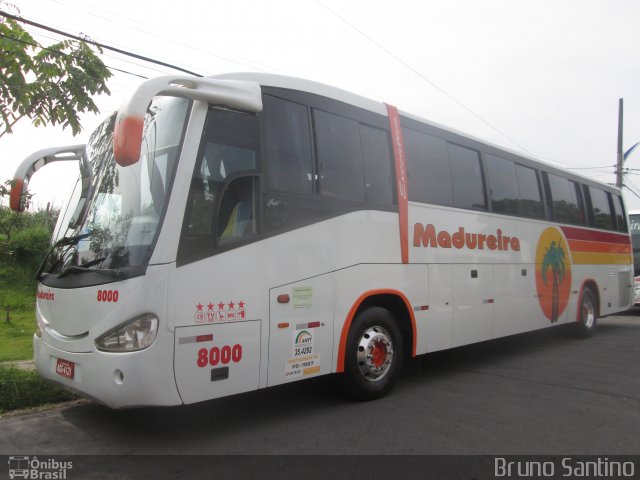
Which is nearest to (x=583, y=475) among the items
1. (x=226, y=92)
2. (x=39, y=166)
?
(x=226, y=92)

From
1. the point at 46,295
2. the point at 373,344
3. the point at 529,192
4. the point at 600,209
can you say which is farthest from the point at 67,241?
the point at 600,209

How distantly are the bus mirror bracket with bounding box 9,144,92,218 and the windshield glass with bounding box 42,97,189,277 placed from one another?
302 millimetres

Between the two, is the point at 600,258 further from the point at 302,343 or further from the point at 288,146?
the point at 288,146

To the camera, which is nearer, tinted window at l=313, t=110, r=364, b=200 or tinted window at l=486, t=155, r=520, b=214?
tinted window at l=313, t=110, r=364, b=200

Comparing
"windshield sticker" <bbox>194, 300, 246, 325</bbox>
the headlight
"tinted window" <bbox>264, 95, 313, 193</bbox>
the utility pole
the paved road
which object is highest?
the utility pole

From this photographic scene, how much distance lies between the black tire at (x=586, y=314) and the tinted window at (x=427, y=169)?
5465 millimetres

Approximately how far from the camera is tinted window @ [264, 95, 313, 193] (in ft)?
16.4

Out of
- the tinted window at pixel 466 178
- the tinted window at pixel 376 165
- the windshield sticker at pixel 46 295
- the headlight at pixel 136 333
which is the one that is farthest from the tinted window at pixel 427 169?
the windshield sticker at pixel 46 295

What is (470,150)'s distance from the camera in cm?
785

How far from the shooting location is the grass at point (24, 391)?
5.38m

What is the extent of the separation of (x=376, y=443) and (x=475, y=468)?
869 mm

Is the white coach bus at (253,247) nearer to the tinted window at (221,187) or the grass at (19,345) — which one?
the tinted window at (221,187)

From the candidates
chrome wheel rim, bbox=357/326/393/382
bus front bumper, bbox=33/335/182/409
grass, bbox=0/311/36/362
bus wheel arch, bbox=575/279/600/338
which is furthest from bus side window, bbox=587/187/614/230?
grass, bbox=0/311/36/362

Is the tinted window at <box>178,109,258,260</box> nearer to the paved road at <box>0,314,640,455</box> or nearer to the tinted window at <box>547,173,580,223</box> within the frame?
the paved road at <box>0,314,640,455</box>
